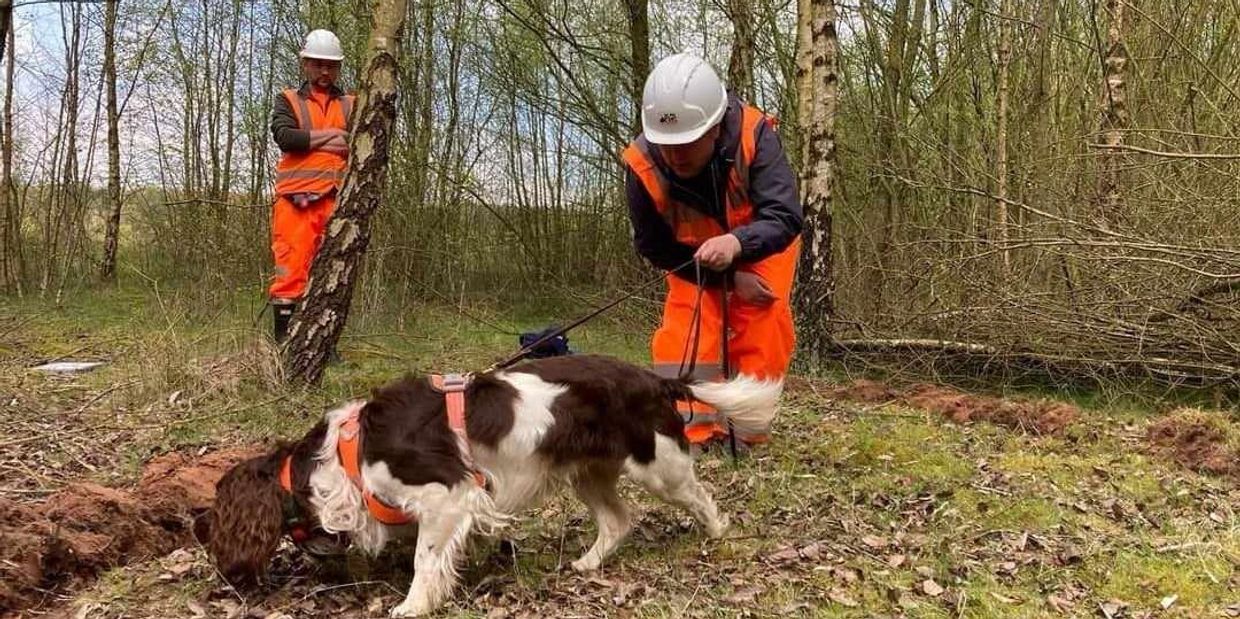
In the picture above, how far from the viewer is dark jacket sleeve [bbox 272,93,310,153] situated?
7141 millimetres

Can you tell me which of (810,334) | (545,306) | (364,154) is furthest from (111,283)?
(810,334)

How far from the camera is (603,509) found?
154 inches

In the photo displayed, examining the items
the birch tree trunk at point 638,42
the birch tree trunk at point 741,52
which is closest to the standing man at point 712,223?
the birch tree trunk at point 741,52

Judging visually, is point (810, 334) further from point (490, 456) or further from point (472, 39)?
point (472, 39)

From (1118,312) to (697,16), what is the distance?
8177 millimetres

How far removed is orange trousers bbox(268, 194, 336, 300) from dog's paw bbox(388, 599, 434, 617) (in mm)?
4317

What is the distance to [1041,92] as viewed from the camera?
9.59 metres

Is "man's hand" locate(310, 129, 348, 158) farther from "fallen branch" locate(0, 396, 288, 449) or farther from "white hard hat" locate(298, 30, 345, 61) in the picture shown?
"fallen branch" locate(0, 396, 288, 449)

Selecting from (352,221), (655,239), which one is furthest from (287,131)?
(655,239)

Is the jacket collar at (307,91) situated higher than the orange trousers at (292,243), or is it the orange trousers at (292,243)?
the jacket collar at (307,91)

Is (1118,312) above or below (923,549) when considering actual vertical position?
above

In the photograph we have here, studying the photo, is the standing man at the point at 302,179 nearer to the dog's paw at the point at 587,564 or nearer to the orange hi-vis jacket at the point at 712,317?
the orange hi-vis jacket at the point at 712,317

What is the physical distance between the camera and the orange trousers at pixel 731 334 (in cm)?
488

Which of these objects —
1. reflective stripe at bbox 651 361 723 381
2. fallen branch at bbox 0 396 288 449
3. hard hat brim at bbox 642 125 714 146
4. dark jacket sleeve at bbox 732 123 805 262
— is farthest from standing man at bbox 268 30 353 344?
dark jacket sleeve at bbox 732 123 805 262
